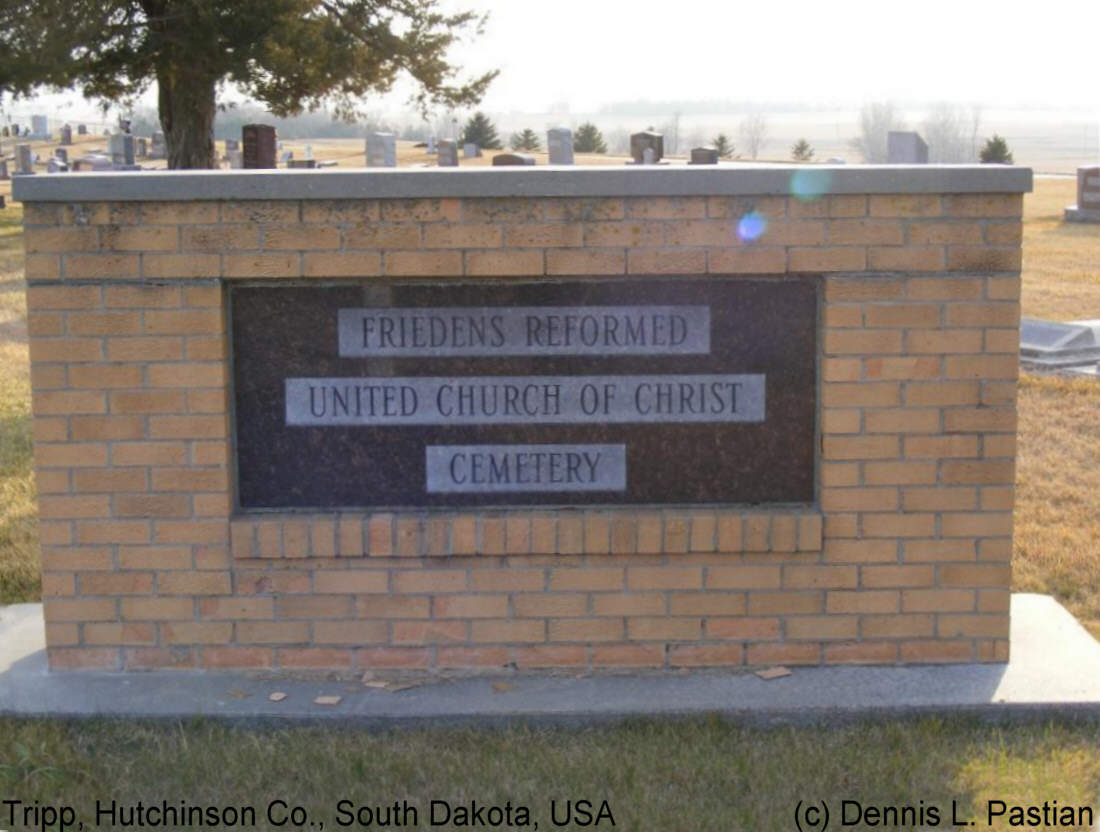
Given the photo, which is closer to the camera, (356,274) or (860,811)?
(860,811)

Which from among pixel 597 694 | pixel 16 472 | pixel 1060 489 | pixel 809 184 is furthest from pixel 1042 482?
pixel 16 472

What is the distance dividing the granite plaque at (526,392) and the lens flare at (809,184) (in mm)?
282

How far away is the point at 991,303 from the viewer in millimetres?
4551

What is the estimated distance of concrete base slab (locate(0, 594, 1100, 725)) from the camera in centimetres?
437

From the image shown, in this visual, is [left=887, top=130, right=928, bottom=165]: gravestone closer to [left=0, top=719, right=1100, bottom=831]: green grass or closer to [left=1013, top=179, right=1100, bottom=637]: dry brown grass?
[left=1013, top=179, right=1100, bottom=637]: dry brown grass

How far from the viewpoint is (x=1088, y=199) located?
27.6 metres

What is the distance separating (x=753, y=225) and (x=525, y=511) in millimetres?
1144

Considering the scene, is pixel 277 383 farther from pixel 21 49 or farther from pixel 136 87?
pixel 136 87

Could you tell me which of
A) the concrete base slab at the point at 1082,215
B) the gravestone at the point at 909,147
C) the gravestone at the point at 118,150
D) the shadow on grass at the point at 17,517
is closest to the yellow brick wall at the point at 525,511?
the shadow on grass at the point at 17,517

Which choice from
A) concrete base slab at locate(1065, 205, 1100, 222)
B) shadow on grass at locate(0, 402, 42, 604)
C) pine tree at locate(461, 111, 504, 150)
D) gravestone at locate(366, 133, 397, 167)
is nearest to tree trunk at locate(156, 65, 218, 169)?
gravestone at locate(366, 133, 397, 167)

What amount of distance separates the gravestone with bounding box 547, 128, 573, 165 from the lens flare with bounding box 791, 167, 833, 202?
21.0 m

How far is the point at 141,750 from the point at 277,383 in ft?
3.93

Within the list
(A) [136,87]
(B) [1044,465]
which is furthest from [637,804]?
(A) [136,87]

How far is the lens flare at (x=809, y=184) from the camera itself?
14.6 feet
